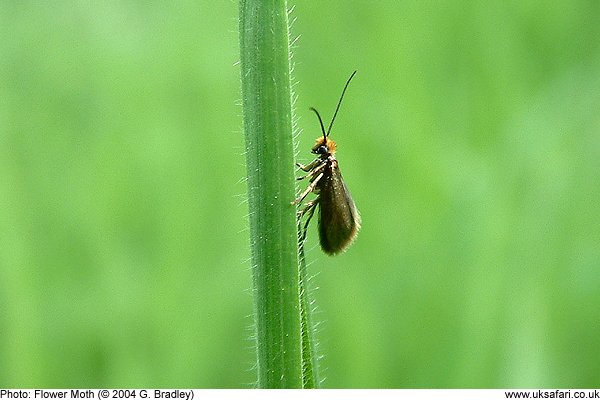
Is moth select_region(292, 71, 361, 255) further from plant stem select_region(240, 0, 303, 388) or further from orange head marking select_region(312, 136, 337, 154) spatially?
plant stem select_region(240, 0, 303, 388)

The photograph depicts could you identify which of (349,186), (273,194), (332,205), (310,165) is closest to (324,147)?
(310,165)

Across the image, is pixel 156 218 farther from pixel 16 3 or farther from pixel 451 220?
pixel 16 3

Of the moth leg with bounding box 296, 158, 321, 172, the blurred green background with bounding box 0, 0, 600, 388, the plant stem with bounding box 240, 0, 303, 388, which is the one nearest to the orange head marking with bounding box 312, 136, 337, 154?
the moth leg with bounding box 296, 158, 321, 172

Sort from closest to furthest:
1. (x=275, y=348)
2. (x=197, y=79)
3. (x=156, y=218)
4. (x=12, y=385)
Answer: (x=275, y=348)
(x=12, y=385)
(x=156, y=218)
(x=197, y=79)

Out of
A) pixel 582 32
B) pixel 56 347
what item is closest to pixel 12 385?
pixel 56 347

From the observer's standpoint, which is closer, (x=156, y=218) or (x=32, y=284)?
(x=32, y=284)

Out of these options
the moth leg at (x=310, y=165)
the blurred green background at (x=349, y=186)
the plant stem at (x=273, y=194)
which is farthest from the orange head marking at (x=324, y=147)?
the blurred green background at (x=349, y=186)

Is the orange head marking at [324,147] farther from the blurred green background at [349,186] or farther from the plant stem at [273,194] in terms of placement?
the blurred green background at [349,186]
